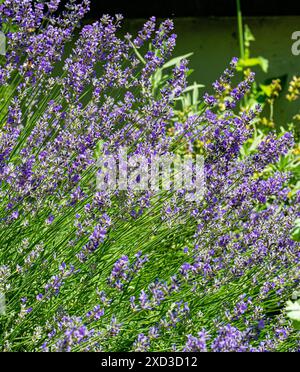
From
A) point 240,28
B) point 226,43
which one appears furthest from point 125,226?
point 226,43

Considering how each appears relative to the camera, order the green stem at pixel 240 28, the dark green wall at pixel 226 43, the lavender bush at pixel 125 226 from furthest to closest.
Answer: the dark green wall at pixel 226 43 → the green stem at pixel 240 28 → the lavender bush at pixel 125 226

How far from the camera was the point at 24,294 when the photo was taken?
308 cm

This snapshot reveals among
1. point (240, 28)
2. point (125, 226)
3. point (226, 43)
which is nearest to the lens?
point (125, 226)

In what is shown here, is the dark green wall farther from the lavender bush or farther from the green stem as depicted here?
the lavender bush

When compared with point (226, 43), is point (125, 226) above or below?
below

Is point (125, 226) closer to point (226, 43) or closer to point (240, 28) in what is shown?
point (240, 28)

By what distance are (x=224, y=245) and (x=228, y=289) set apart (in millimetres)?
270

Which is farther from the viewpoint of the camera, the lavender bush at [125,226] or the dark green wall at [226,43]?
the dark green wall at [226,43]

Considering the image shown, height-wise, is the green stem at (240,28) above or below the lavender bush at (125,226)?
above

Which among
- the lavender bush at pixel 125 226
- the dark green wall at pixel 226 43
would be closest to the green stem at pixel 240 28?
the dark green wall at pixel 226 43

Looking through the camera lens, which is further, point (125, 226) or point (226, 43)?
point (226, 43)

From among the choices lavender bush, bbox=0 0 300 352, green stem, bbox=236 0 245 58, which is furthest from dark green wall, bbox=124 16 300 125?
lavender bush, bbox=0 0 300 352

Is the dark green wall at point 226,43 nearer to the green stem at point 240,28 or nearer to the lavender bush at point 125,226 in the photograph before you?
the green stem at point 240,28
